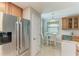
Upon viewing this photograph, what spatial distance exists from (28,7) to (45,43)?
4.15 m

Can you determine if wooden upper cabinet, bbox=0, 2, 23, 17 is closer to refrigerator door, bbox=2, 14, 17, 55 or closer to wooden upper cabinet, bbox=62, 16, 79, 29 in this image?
refrigerator door, bbox=2, 14, 17, 55

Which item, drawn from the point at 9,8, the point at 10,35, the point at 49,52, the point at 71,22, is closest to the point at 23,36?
the point at 10,35

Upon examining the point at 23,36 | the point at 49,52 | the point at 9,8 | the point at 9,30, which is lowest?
the point at 49,52

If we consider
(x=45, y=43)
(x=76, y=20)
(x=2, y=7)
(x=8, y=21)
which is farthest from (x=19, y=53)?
(x=45, y=43)

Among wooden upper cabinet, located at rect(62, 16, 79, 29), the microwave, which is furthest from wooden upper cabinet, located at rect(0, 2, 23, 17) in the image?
wooden upper cabinet, located at rect(62, 16, 79, 29)

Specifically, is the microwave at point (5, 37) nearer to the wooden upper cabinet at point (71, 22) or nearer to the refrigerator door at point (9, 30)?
the refrigerator door at point (9, 30)

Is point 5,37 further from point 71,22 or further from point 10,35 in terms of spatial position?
point 71,22

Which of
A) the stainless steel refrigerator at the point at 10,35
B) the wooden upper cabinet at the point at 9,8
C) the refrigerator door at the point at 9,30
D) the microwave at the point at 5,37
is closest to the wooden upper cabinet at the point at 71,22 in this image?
the wooden upper cabinet at the point at 9,8

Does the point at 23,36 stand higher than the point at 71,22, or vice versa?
the point at 71,22

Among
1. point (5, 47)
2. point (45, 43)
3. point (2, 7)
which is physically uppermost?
point (2, 7)

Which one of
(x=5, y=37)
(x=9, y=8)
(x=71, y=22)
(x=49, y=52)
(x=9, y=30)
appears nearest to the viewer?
(x=5, y=37)

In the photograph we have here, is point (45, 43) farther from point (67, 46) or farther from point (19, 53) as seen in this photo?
point (19, 53)

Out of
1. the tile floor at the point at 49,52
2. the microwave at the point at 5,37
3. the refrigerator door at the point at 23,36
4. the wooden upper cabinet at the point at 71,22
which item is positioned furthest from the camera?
the wooden upper cabinet at the point at 71,22

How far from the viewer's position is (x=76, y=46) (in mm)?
2789
